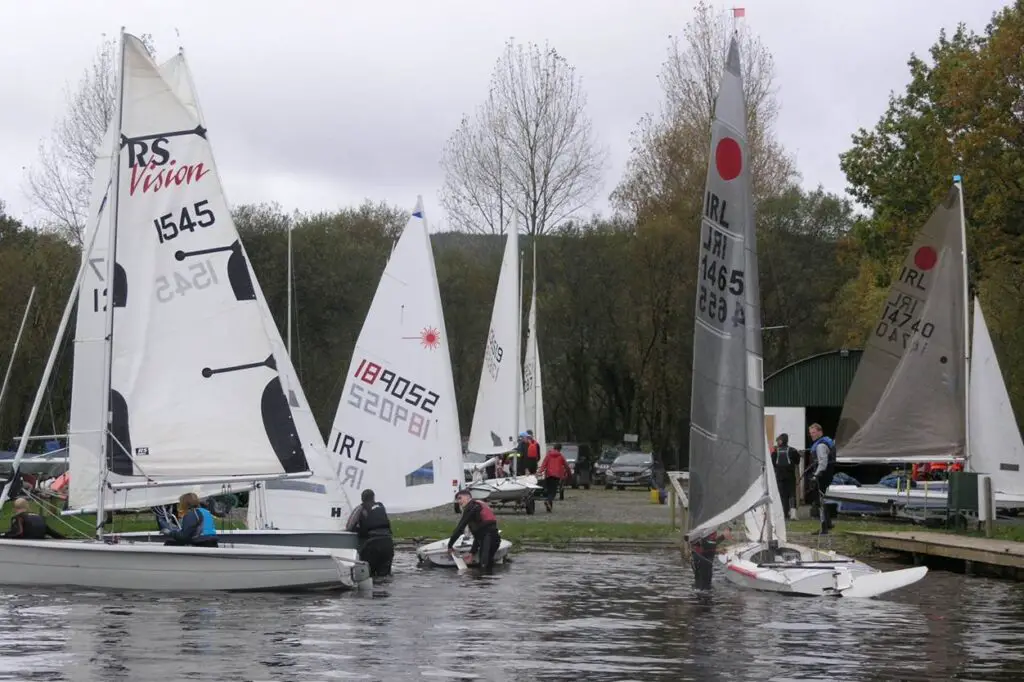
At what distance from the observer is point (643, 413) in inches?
2351

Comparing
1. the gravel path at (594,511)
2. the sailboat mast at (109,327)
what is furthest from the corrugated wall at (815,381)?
the sailboat mast at (109,327)

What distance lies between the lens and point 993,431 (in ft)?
89.1

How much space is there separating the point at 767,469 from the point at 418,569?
5775 mm

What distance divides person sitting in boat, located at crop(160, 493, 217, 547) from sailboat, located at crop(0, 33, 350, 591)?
273mm

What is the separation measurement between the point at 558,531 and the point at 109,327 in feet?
39.5

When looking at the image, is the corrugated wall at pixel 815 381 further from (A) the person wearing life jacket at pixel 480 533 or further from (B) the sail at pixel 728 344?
(B) the sail at pixel 728 344

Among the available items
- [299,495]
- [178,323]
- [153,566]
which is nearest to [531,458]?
[299,495]

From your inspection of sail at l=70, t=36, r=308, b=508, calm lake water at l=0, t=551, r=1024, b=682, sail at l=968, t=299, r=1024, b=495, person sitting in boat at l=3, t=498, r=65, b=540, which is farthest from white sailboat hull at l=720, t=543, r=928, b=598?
sail at l=968, t=299, r=1024, b=495

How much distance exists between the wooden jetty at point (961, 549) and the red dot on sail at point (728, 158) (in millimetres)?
6934

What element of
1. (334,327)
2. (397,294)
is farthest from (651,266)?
(397,294)

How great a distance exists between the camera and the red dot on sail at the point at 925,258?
28281mm

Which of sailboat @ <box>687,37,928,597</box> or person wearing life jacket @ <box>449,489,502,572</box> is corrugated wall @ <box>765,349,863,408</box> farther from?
sailboat @ <box>687,37,928,597</box>

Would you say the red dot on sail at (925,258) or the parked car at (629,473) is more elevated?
the red dot on sail at (925,258)

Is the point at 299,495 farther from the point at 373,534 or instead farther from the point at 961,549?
the point at 961,549
